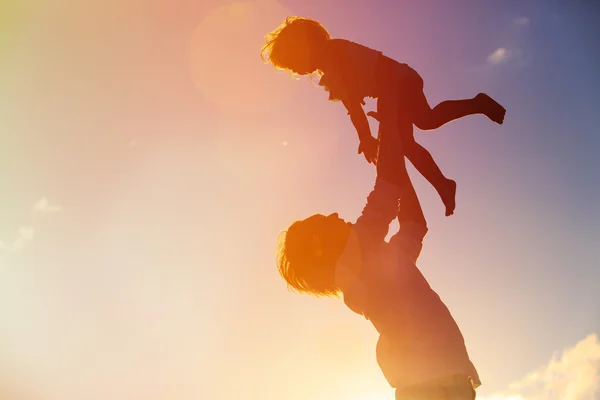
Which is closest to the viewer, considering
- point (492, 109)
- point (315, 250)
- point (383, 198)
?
point (383, 198)

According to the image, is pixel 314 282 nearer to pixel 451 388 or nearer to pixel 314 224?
pixel 314 224

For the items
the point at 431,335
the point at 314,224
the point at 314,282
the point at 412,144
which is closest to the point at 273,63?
the point at 412,144

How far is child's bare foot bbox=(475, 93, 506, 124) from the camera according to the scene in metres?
4.25

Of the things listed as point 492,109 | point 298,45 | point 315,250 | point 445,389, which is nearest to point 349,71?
point 298,45

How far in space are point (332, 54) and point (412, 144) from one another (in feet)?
4.36

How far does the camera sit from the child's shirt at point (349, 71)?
448 cm

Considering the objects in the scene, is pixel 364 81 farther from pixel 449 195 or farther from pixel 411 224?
pixel 411 224

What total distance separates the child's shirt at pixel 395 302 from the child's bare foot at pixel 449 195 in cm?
73

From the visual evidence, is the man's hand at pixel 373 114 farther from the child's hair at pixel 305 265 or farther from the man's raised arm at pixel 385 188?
the child's hair at pixel 305 265

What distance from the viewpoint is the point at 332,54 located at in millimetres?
4707

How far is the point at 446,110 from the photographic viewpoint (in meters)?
4.49

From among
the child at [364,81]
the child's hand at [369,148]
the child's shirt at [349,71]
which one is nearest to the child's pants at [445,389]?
the child at [364,81]

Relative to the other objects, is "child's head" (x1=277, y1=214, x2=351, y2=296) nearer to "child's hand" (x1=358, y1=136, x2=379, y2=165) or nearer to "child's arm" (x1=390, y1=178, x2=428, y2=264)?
"child's arm" (x1=390, y1=178, x2=428, y2=264)

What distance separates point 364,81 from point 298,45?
33.3 inches
